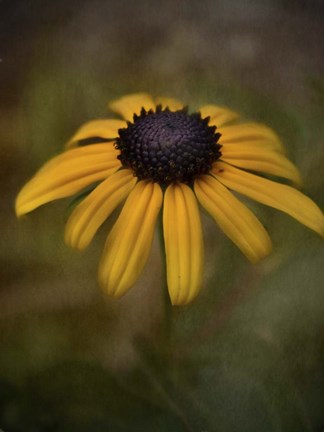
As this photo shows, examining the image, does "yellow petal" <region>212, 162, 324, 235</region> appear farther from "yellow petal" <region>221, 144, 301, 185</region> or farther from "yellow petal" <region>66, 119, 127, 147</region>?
"yellow petal" <region>66, 119, 127, 147</region>

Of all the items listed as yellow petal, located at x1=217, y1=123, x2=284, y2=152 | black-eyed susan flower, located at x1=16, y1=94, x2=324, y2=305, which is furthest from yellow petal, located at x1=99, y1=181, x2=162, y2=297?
yellow petal, located at x1=217, y1=123, x2=284, y2=152

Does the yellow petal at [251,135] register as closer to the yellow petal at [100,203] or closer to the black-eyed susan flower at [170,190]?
the black-eyed susan flower at [170,190]

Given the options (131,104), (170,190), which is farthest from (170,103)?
(170,190)

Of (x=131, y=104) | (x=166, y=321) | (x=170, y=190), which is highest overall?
(x=131, y=104)

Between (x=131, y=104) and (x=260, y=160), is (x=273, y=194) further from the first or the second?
(x=131, y=104)

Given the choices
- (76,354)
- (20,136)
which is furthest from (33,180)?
(76,354)

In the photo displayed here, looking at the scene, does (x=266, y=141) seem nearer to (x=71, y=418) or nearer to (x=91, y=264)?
(x=91, y=264)

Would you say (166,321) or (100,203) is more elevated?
(100,203)
